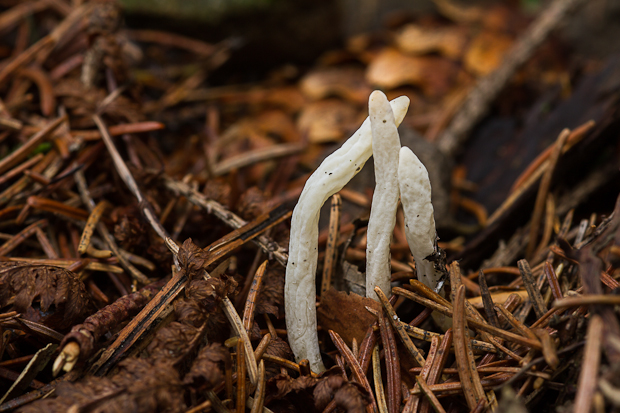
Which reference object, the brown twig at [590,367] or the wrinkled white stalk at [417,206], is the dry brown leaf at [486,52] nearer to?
the wrinkled white stalk at [417,206]

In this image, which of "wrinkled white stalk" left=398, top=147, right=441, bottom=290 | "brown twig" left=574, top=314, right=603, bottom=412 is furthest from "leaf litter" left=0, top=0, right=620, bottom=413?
"wrinkled white stalk" left=398, top=147, right=441, bottom=290

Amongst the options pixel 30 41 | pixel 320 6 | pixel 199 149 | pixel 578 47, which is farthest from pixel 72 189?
pixel 578 47

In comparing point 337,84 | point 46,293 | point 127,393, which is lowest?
point 127,393

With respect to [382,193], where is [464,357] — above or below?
below

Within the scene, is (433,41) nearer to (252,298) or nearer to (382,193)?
(382,193)

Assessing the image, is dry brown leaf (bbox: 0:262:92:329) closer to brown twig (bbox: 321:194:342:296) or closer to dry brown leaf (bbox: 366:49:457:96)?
brown twig (bbox: 321:194:342:296)

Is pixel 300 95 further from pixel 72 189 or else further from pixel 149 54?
pixel 72 189

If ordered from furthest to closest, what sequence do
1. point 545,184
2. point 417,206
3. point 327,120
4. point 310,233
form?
point 327,120 → point 545,184 → point 310,233 → point 417,206

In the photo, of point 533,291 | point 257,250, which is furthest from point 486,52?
point 257,250
